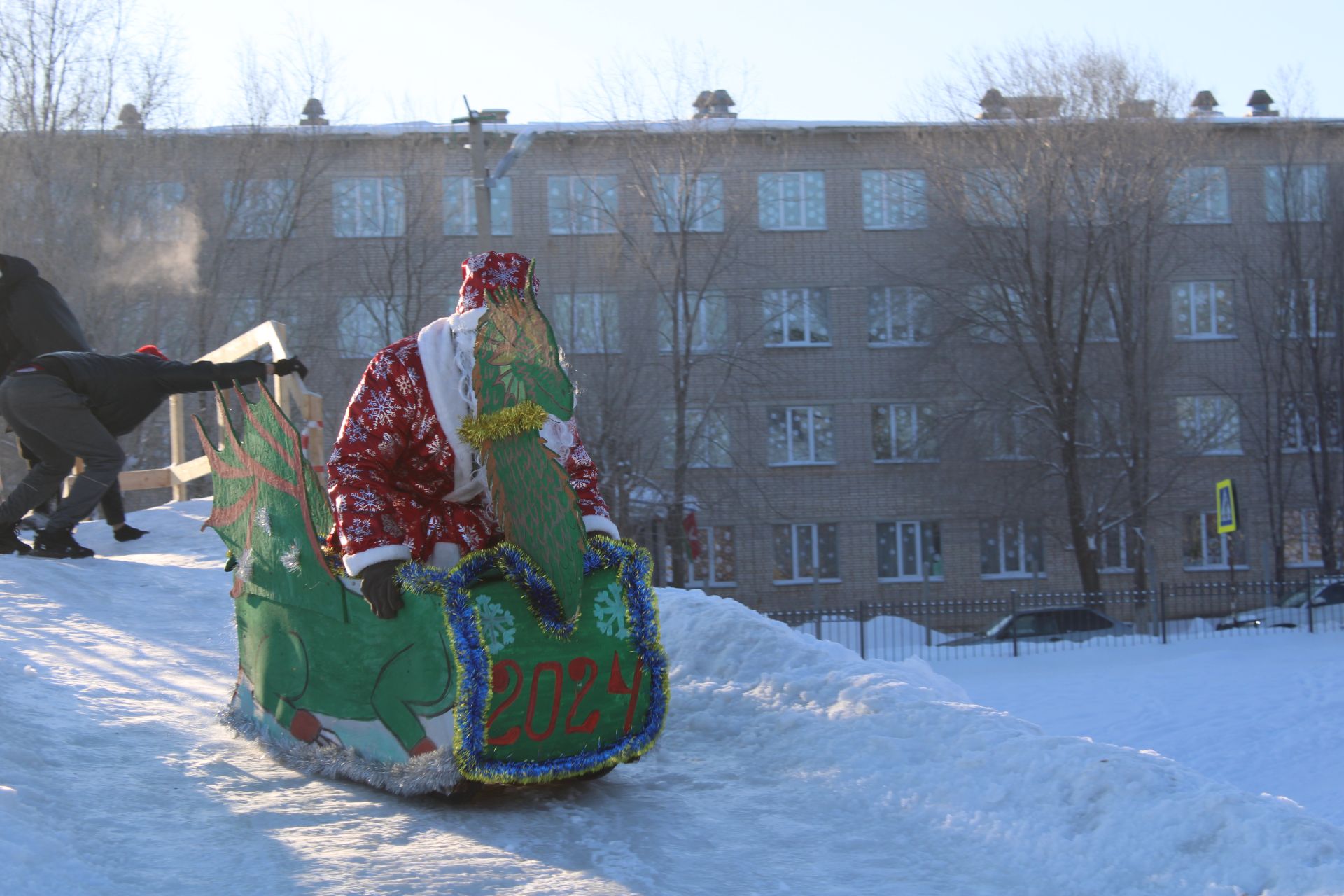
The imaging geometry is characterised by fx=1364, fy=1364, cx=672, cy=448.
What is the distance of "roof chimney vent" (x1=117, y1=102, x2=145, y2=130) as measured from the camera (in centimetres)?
2658

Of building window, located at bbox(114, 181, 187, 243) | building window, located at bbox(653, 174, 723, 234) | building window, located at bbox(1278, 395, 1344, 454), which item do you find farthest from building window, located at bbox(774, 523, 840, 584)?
building window, located at bbox(114, 181, 187, 243)

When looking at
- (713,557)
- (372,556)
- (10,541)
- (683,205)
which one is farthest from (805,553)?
(372,556)

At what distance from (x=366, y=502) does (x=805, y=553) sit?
94.7 feet

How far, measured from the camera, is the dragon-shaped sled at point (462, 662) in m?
4.39

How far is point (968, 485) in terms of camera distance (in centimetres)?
2980

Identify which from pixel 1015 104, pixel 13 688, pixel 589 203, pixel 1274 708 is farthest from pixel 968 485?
pixel 13 688

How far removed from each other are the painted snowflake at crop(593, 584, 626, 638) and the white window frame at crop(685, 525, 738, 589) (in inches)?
1033

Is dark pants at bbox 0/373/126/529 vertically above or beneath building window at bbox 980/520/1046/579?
above

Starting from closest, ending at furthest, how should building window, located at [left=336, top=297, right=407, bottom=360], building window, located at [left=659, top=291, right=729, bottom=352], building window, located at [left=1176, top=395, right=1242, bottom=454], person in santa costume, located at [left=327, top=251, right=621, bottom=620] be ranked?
1. person in santa costume, located at [left=327, top=251, right=621, bottom=620]
2. building window, located at [left=659, top=291, right=729, bottom=352]
3. building window, located at [left=336, top=297, right=407, bottom=360]
4. building window, located at [left=1176, top=395, right=1242, bottom=454]

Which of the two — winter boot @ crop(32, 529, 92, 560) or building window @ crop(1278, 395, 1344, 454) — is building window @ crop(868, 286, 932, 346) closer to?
building window @ crop(1278, 395, 1344, 454)

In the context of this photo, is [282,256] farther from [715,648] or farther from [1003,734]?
[1003,734]

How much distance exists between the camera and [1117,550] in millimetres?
32312

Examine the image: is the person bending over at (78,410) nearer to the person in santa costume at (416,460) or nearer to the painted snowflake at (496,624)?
the person in santa costume at (416,460)

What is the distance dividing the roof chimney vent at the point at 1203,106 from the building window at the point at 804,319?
923 cm
